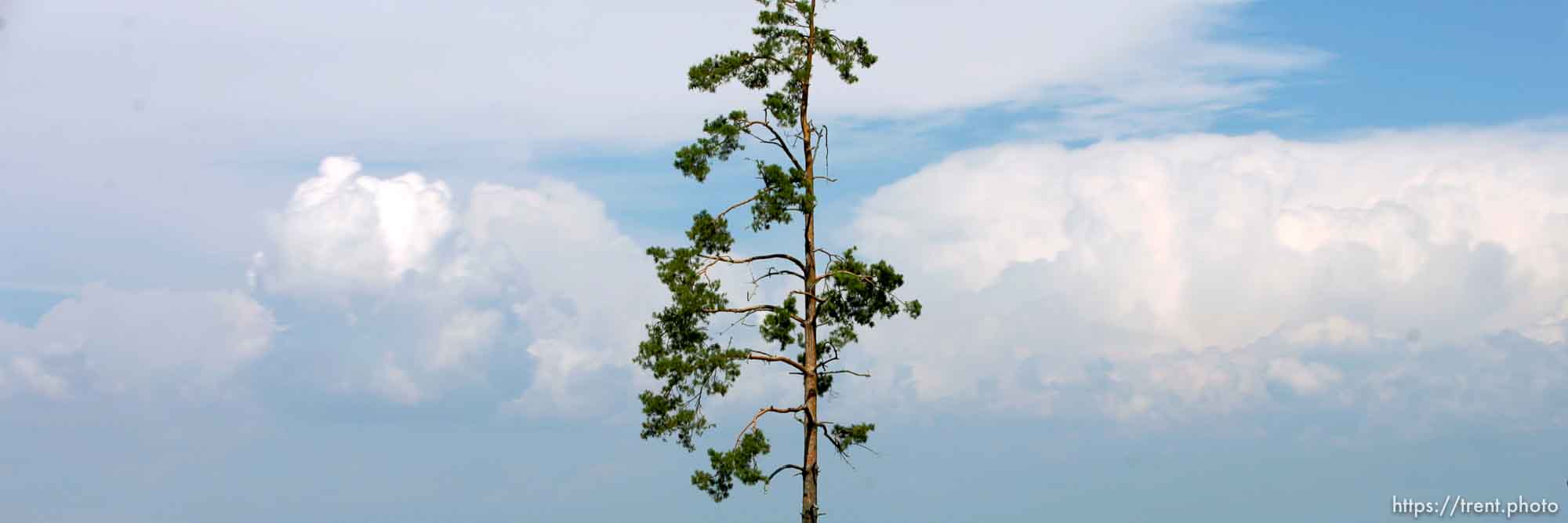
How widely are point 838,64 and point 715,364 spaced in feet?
21.6

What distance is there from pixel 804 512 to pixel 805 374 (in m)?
2.72

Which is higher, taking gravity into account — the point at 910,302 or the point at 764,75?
the point at 764,75

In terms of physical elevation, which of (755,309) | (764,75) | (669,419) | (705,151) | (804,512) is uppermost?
(764,75)

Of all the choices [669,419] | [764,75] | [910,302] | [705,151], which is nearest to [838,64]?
→ [764,75]

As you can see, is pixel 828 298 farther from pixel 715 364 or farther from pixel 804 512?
pixel 804 512

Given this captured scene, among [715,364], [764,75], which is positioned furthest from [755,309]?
[764,75]

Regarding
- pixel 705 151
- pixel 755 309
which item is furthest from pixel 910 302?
pixel 705 151

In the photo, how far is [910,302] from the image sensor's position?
25703mm

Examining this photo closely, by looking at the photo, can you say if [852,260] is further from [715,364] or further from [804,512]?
[804,512]

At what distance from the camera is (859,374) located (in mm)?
25172

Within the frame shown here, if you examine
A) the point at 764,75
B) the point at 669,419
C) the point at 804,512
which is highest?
the point at 764,75

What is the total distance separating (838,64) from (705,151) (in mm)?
3264

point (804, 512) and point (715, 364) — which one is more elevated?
point (715, 364)

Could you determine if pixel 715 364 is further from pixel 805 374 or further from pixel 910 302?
pixel 910 302
